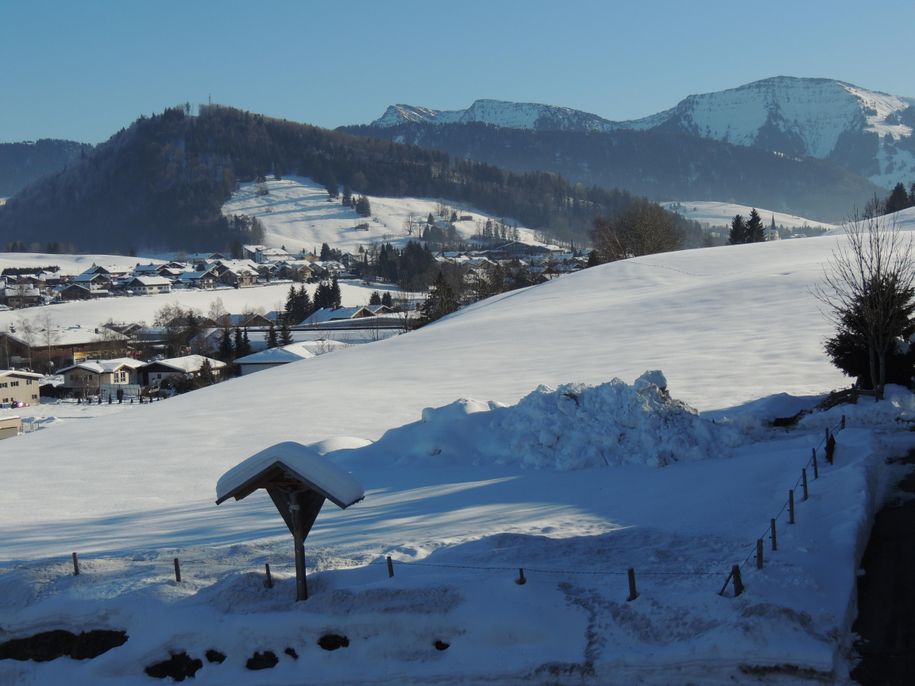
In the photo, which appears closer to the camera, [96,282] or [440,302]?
[440,302]

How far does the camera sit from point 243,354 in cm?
7056

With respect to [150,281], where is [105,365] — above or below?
below

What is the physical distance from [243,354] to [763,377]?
53.9 metres

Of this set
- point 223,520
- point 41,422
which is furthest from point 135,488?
point 41,422

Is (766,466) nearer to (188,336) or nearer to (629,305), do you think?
(629,305)

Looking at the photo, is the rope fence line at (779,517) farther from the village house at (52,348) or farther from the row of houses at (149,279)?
the row of houses at (149,279)

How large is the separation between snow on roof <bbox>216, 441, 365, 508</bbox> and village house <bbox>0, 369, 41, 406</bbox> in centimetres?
5807

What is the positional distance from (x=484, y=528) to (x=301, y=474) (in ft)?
14.6

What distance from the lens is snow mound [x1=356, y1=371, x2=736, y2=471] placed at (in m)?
16.7

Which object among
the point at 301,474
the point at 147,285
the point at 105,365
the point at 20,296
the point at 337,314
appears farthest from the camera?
the point at 147,285

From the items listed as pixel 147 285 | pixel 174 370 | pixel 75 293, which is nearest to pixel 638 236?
pixel 174 370

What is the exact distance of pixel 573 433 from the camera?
1733 cm

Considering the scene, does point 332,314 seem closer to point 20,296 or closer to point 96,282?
point 20,296

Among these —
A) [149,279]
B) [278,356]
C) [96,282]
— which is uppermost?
[96,282]
